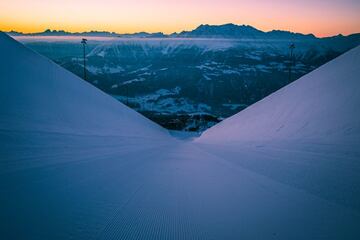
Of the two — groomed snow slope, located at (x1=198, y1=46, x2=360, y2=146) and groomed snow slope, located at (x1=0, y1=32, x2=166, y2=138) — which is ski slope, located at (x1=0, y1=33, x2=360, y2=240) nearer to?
groomed snow slope, located at (x1=0, y1=32, x2=166, y2=138)

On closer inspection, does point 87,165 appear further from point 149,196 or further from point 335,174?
point 335,174

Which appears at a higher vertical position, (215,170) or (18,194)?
(18,194)

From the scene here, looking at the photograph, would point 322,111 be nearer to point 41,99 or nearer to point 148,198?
point 148,198

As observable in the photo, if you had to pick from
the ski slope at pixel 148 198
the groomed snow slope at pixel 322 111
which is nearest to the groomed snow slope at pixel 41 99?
the ski slope at pixel 148 198

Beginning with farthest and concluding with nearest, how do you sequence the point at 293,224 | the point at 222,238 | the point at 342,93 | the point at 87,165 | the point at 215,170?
1. the point at 342,93
2. the point at 215,170
3. the point at 87,165
4. the point at 293,224
5. the point at 222,238

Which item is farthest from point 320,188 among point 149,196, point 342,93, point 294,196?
point 342,93

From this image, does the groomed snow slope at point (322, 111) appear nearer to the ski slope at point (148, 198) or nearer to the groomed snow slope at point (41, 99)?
the ski slope at point (148, 198)

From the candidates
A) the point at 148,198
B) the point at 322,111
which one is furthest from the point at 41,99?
the point at 322,111
